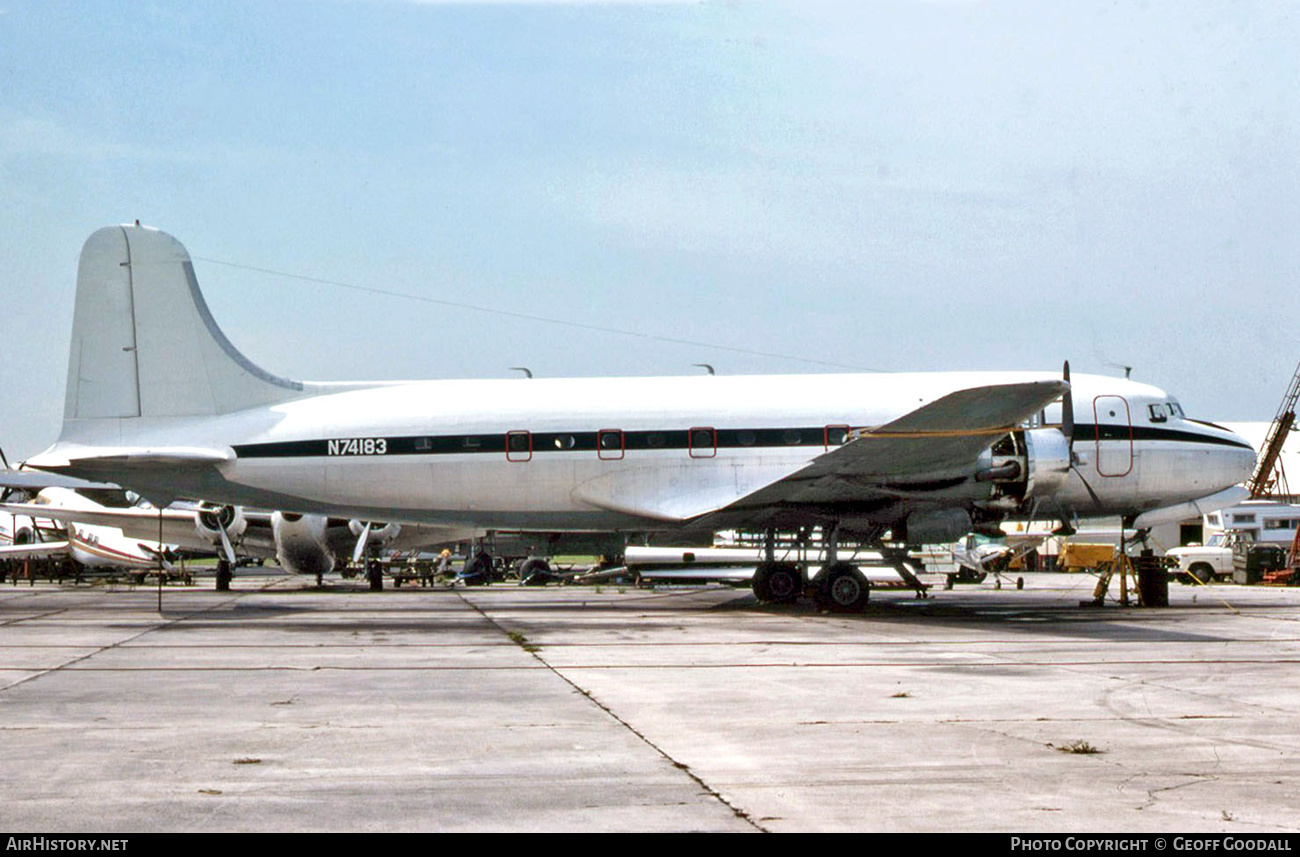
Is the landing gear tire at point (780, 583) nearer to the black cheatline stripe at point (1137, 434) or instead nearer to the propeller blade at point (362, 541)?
the black cheatline stripe at point (1137, 434)

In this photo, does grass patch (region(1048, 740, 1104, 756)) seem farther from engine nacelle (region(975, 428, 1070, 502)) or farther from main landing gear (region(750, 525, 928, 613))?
main landing gear (region(750, 525, 928, 613))

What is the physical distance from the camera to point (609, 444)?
2673cm

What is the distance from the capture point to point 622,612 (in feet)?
89.0

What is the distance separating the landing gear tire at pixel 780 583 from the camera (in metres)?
28.2

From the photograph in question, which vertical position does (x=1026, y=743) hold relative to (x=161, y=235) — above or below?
below

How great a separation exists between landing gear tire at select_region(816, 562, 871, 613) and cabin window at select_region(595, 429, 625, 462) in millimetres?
4886

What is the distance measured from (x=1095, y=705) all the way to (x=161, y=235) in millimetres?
21472

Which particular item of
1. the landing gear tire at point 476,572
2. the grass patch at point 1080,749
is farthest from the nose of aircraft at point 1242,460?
the landing gear tire at point 476,572

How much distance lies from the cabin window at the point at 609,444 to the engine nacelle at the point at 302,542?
15.0 meters

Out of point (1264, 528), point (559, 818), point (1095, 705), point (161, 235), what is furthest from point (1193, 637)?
point (1264, 528)

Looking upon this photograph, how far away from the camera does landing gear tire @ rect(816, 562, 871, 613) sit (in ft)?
82.0

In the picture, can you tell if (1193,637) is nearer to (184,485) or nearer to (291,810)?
(291,810)

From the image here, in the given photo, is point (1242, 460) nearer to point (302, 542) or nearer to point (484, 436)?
point (484, 436)

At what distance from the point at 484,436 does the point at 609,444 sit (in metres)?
2.56
